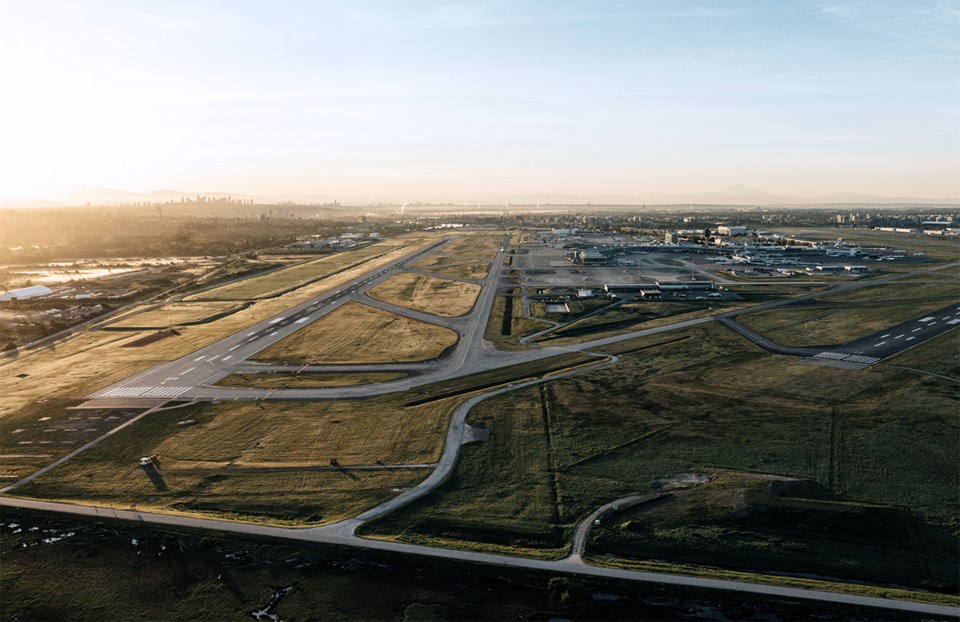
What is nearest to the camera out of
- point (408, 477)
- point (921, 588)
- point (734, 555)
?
point (921, 588)

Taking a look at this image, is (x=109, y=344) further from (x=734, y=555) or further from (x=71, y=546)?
(x=734, y=555)

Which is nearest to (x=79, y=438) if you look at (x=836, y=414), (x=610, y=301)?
(x=836, y=414)

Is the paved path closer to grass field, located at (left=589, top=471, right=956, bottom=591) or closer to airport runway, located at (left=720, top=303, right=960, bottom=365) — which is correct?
grass field, located at (left=589, top=471, right=956, bottom=591)

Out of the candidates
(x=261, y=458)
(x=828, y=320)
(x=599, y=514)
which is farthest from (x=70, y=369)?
(x=828, y=320)

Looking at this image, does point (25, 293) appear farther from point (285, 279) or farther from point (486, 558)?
point (486, 558)

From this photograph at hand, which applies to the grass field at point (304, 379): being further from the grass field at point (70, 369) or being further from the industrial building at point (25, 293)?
the industrial building at point (25, 293)

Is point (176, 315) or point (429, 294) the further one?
point (429, 294)
